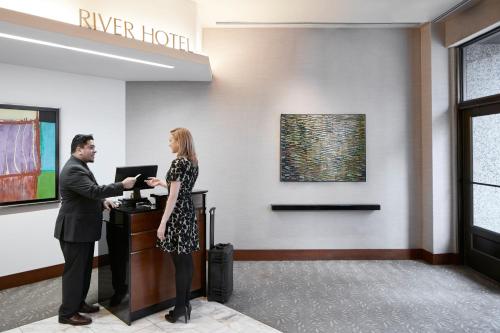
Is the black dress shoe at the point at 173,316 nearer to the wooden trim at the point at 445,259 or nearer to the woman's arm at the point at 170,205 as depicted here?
the woman's arm at the point at 170,205

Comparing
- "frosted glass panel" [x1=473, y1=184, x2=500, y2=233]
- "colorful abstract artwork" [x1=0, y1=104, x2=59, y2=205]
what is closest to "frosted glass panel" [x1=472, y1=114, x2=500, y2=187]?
"frosted glass panel" [x1=473, y1=184, x2=500, y2=233]

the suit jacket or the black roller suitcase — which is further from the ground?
the suit jacket

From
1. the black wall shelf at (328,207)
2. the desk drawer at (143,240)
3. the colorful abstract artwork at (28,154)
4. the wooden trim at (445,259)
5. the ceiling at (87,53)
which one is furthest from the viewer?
the black wall shelf at (328,207)

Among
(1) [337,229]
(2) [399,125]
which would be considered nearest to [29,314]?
(1) [337,229]

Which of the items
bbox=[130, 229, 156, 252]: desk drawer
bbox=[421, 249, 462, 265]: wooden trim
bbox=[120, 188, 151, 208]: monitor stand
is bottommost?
bbox=[421, 249, 462, 265]: wooden trim

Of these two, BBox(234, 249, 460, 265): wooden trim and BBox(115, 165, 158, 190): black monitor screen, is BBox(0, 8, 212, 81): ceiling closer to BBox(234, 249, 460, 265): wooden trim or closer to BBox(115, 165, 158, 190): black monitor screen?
BBox(115, 165, 158, 190): black monitor screen

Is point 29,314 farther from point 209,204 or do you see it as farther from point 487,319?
point 487,319

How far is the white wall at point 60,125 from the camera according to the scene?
12.7 feet

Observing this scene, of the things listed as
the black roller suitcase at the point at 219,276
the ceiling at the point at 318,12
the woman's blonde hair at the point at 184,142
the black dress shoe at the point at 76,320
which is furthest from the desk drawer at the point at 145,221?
the ceiling at the point at 318,12

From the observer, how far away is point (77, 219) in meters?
2.89

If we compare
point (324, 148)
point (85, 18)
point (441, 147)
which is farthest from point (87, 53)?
point (441, 147)

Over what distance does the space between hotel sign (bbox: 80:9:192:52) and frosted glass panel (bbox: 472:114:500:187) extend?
3592 mm

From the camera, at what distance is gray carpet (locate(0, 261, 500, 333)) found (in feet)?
10.00

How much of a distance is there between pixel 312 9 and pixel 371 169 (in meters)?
2.25
